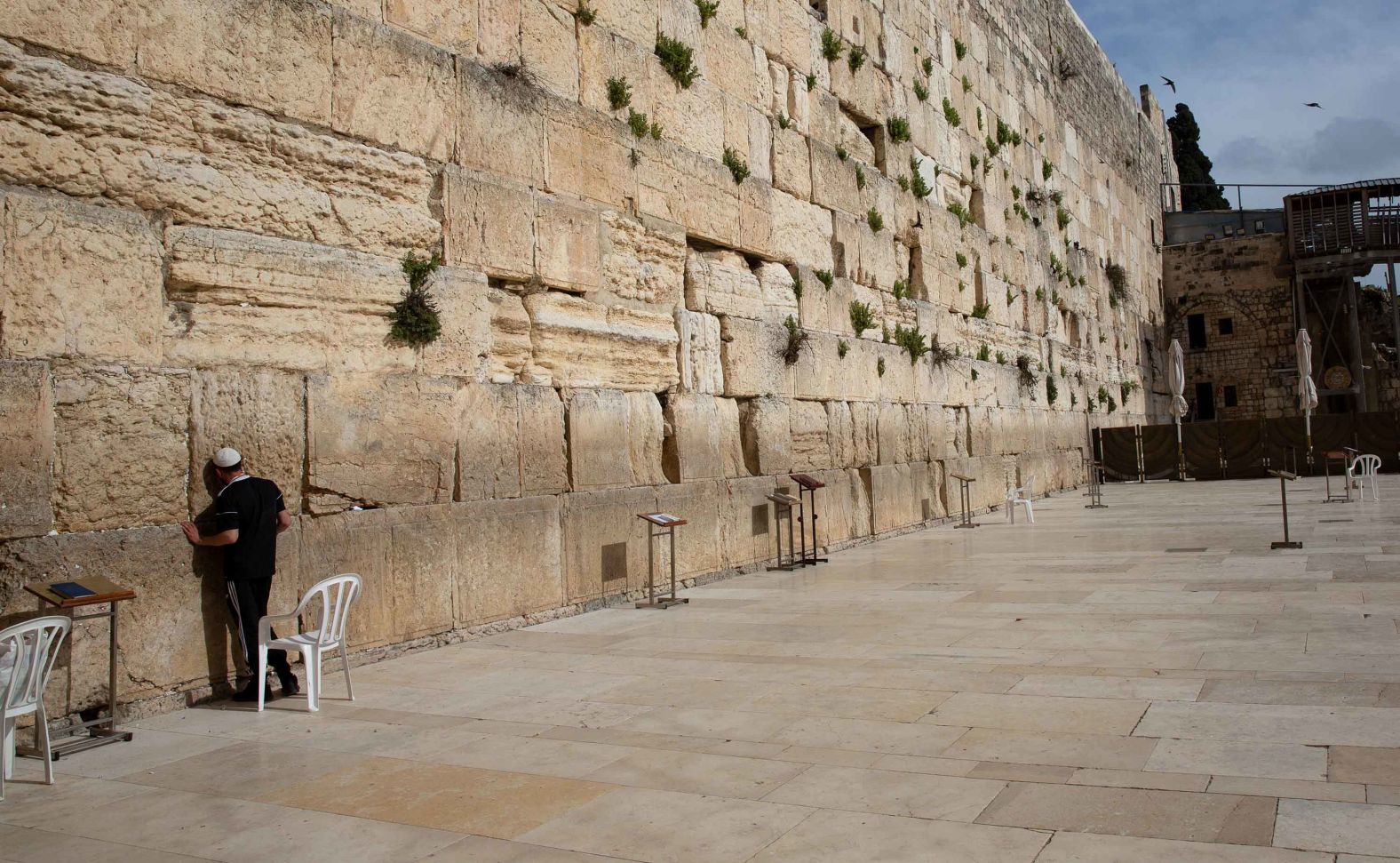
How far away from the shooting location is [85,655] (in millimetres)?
4754

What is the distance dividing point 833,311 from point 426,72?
5.98 m

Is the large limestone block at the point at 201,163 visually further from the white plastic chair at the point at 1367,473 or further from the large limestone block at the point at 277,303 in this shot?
the white plastic chair at the point at 1367,473

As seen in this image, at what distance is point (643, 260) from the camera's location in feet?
28.9

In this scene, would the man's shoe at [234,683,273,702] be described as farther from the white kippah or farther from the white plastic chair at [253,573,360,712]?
the white kippah

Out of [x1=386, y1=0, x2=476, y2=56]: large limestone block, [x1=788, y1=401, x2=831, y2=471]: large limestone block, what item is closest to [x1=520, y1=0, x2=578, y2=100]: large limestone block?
[x1=386, y1=0, x2=476, y2=56]: large limestone block

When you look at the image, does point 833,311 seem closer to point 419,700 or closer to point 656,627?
point 656,627

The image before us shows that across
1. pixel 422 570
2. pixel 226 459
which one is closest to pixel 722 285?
pixel 422 570

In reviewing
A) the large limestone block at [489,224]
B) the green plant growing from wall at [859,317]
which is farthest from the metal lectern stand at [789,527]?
the large limestone block at [489,224]

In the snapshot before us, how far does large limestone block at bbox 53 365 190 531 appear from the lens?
4871mm

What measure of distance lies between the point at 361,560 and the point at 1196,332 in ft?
101

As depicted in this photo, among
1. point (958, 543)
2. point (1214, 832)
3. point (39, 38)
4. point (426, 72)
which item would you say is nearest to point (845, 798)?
point (1214, 832)

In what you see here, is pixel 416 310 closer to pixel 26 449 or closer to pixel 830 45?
pixel 26 449

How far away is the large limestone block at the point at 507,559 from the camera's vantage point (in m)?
6.80

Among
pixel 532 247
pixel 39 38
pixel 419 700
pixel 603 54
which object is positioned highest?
pixel 603 54
